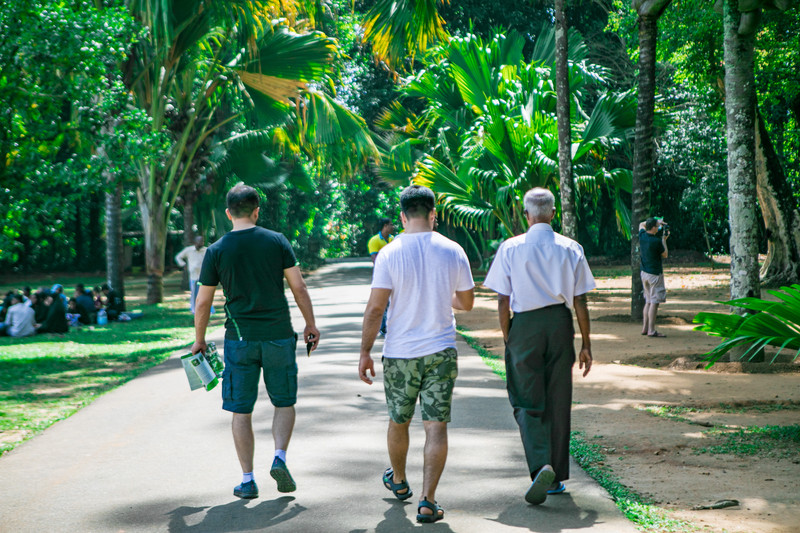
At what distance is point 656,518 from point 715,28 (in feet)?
45.0

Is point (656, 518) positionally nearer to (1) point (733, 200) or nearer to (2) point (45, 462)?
(2) point (45, 462)

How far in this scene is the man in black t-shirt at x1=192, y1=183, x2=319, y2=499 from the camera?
5.12 metres

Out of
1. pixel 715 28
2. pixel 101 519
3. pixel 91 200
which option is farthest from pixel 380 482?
pixel 91 200

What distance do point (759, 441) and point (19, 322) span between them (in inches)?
515

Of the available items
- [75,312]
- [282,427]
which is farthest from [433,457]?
[75,312]

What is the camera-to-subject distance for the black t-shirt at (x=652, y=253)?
1298 centimetres

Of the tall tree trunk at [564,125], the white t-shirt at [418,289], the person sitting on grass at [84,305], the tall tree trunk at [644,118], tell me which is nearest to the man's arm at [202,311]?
the white t-shirt at [418,289]

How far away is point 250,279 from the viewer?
16.8 feet

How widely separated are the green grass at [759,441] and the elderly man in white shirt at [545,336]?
1.74 meters

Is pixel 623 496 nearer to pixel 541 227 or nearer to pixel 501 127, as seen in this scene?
pixel 541 227

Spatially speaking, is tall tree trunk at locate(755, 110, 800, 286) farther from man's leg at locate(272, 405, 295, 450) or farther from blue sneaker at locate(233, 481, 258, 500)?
blue sneaker at locate(233, 481, 258, 500)

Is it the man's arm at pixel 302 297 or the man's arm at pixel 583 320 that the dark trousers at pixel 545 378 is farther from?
the man's arm at pixel 302 297

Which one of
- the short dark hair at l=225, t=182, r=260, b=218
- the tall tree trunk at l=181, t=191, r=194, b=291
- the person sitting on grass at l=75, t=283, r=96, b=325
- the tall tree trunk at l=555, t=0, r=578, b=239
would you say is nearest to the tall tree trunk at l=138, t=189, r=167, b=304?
the person sitting on grass at l=75, t=283, r=96, b=325

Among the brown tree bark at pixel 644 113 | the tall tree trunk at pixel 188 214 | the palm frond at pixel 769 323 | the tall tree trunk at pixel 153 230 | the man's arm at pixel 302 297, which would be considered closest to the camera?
the man's arm at pixel 302 297
